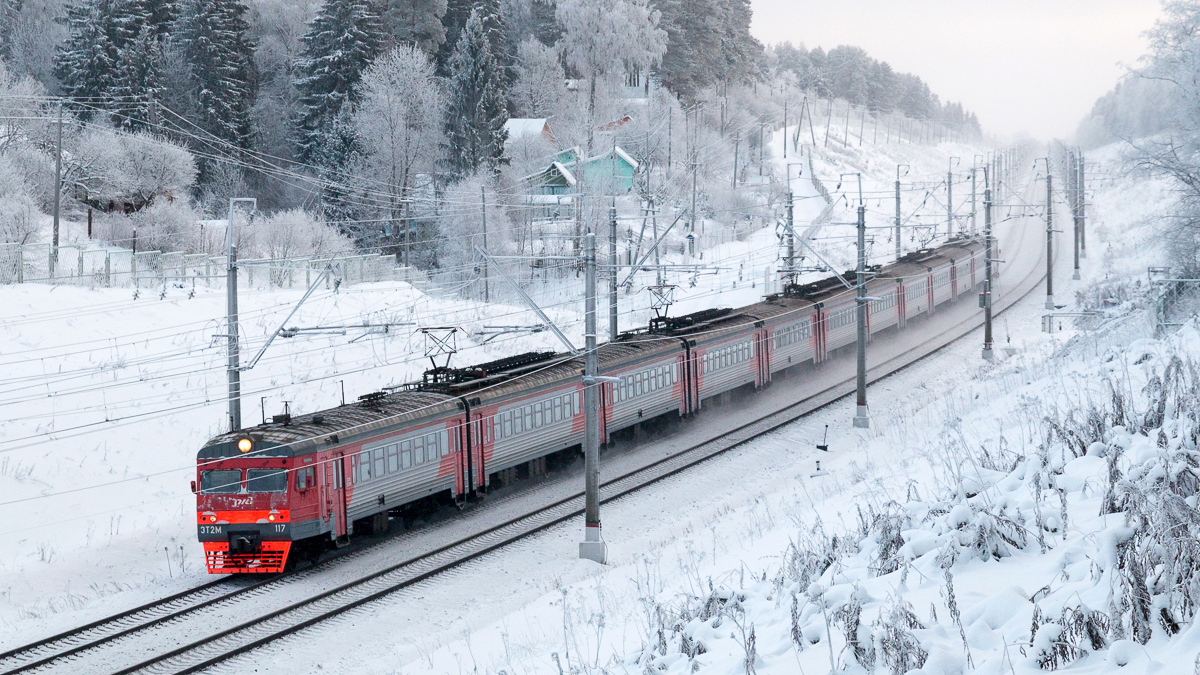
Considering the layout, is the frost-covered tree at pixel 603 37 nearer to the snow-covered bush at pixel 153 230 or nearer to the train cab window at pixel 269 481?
the snow-covered bush at pixel 153 230

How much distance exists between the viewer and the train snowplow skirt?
1738cm

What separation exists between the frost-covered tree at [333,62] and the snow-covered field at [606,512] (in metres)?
24.9

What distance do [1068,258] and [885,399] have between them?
131ft

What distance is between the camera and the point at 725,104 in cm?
9731

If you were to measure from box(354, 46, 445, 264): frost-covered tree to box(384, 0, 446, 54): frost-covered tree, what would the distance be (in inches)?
283

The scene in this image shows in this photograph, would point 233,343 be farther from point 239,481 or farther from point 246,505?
point 246,505

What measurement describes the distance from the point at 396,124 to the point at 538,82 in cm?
1922

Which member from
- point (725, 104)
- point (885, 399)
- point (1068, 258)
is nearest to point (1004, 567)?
point (885, 399)

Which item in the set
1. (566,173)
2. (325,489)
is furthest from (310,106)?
(325,489)

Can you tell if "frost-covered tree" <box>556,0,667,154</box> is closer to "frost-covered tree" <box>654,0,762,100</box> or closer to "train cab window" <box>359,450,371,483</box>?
"frost-covered tree" <box>654,0,762,100</box>

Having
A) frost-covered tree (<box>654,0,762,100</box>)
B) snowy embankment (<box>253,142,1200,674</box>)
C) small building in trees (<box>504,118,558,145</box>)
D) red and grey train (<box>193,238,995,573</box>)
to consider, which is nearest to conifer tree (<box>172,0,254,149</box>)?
small building in trees (<box>504,118,558,145</box>)

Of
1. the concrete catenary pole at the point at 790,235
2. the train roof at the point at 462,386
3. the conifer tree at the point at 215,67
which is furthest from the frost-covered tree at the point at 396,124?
the train roof at the point at 462,386

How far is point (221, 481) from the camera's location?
17.6m

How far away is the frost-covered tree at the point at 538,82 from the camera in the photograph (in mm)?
74562
